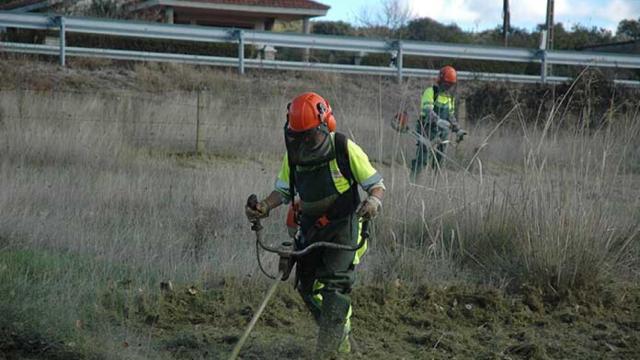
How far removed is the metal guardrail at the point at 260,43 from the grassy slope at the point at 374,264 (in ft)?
24.5

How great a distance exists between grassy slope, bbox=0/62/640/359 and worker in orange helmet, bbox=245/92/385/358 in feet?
1.57

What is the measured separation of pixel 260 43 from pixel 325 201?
1527 centimetres

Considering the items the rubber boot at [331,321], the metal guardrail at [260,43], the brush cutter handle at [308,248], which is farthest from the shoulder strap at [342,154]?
the metal guardrail at [260,43]

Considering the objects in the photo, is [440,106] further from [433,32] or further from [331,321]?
[433,32]

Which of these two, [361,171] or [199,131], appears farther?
[199,131]

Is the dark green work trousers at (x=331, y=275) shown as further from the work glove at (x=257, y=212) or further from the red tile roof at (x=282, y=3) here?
the red tile roof at (x=282, y=3)

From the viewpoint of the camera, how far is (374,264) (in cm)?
764

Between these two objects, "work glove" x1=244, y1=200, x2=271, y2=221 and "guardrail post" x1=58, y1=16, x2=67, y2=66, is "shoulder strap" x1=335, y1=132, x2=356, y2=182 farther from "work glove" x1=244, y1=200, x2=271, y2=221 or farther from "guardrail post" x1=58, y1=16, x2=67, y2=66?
"guardrail post" x1=58, y1=16, x2=67, y2=66

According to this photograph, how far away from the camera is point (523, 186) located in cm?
795

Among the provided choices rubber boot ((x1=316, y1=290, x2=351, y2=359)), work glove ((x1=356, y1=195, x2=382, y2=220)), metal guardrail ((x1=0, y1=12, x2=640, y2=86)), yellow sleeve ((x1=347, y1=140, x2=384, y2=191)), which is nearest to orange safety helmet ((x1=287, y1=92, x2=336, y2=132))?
yellow sleeve ((x1=347, y1=140, x2=384, y2=191))

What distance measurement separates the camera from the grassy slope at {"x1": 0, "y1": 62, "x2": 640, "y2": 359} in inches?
236

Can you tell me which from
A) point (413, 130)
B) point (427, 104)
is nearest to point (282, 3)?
point (427, 104)

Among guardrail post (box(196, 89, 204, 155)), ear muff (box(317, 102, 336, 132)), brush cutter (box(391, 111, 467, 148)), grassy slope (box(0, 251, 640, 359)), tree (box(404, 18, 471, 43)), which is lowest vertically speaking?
grassy slope (box(0, 251, 640, 359))

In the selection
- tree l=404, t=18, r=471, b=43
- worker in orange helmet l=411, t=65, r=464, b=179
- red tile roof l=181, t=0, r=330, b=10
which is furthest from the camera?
tree l=404, t=18, r=471, b=43
